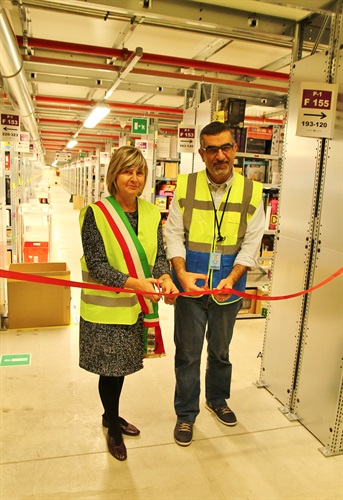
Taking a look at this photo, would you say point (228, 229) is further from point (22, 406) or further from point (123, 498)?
point (22, 406)

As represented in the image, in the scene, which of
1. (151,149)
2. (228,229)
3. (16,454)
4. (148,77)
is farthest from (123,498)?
(151,149)

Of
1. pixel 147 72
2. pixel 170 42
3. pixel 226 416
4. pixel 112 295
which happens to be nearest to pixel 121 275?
pixel 112 295

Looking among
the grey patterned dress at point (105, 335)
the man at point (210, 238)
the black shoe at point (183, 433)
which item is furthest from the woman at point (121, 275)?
the black shoe at point (183, 433)

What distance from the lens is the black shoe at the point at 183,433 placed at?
2.47m

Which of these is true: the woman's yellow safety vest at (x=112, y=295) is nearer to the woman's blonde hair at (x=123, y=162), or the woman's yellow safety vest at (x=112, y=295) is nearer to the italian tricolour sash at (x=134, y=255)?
the italian tricolour sash at (x=134, y=255)

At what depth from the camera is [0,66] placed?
3.58 meters

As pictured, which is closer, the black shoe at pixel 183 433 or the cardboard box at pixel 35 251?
the black shoe at pixel 183 433

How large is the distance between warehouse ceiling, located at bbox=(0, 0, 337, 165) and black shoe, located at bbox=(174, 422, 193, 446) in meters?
2.51

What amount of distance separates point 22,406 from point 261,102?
158 inches

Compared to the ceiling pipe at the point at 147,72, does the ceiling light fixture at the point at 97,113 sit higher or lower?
lower

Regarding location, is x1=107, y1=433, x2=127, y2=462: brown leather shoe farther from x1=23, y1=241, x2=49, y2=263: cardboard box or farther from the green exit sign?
the green exit sign

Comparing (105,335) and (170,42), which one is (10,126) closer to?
(170,42)

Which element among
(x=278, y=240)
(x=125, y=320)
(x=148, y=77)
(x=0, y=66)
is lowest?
(x=125, y=320)

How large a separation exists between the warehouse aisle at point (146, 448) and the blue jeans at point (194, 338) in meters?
0.26
